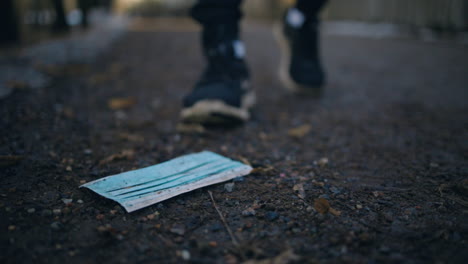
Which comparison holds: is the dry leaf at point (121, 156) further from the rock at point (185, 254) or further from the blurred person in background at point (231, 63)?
the rock at point (185, 254)

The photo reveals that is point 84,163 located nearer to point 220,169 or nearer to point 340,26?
point 220,169

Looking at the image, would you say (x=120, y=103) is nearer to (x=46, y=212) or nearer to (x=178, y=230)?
(x=46, y=212)

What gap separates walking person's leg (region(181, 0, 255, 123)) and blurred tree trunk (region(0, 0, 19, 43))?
8.04ft

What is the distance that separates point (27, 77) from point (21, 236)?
1657 mm

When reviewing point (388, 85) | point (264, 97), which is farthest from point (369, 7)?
point (264, 97)

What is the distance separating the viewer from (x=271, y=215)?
874 mm

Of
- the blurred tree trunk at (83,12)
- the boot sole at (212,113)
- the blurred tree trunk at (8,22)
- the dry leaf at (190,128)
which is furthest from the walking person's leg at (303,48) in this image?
the blurred tree trunk at (83,12)

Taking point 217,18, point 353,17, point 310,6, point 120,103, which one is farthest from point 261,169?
point 353,17

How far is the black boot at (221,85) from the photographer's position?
4.69 ft

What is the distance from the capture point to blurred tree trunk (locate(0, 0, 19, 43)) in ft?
10.3

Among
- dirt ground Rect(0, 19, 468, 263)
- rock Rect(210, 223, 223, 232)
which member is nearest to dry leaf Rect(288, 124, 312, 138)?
dirt ground Rect(0, 19, 468, 263)

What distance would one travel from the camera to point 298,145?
1.36 meters

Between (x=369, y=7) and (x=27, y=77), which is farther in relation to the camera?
(x=369, y=7)

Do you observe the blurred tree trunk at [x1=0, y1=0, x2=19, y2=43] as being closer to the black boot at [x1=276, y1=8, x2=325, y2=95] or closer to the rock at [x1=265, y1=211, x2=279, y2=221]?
the black boot at [x1=276, y1=8, x2=325, y2=95]
